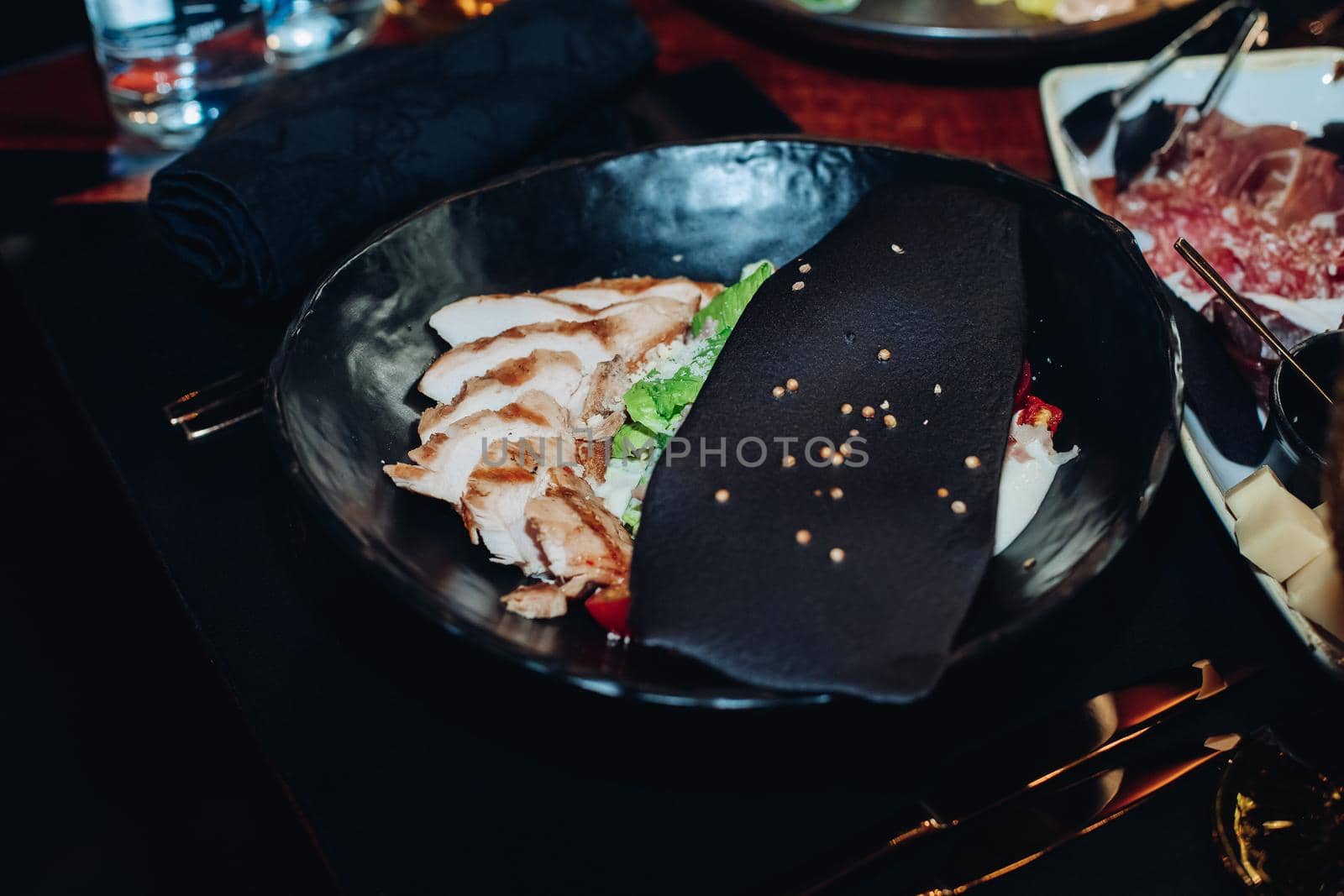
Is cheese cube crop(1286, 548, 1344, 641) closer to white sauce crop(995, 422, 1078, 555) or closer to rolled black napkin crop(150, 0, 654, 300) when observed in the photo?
white sauce crop(995, 422, 1078, 555)

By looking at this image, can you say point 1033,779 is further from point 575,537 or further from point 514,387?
point 514,387

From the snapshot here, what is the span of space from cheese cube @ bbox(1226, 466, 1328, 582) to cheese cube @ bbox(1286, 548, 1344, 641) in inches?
0.8

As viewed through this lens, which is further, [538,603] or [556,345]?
[556,345]

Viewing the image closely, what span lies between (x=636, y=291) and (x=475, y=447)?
1.57 feet

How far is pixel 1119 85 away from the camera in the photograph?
2.39m

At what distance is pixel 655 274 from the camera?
6.62 ft

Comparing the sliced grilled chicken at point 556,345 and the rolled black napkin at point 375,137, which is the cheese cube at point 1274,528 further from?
the rolled black napkin at point 375,137

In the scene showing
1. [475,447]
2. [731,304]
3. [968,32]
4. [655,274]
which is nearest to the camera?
[475,447]

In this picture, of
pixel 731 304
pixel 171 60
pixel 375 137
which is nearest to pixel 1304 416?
pixel 731 304

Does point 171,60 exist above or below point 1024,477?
below

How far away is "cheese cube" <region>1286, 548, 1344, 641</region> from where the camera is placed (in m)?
1.36

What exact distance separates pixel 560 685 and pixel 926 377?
2.27 ft

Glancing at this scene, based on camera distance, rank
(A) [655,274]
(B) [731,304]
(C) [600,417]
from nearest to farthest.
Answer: (C) [600,417] < (B) [731,304] < (A) [655,274]

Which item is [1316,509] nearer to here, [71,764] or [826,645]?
[826,645]
